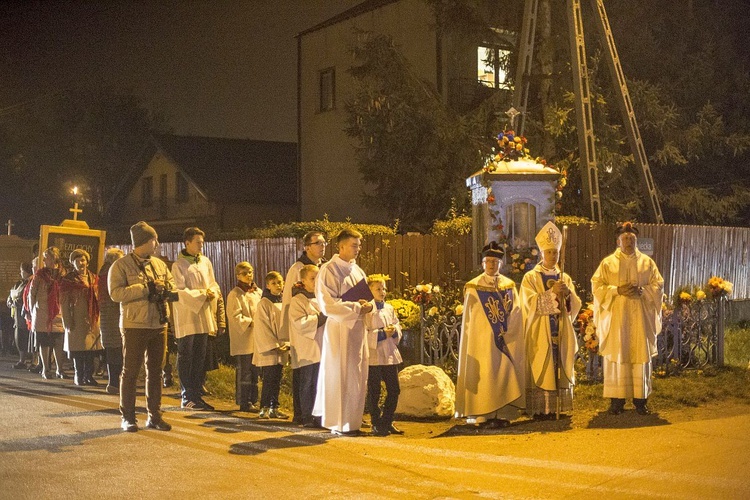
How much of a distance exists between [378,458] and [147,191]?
126 feet

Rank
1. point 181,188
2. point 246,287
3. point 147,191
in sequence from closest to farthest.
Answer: point 246,287 → point 181,188 → point 147,191

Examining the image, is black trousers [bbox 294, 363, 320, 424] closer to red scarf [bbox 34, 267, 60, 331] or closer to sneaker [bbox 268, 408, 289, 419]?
sneaker [bbox 268, 408, 289, 419]

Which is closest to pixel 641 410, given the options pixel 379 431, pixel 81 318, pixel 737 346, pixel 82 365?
pixel 379 431

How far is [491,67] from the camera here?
26.1 meters

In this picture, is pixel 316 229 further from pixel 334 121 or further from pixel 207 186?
pixel 207 186

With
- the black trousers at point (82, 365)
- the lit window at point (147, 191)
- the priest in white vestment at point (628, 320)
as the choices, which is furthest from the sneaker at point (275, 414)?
the lit window at point (147, 191)

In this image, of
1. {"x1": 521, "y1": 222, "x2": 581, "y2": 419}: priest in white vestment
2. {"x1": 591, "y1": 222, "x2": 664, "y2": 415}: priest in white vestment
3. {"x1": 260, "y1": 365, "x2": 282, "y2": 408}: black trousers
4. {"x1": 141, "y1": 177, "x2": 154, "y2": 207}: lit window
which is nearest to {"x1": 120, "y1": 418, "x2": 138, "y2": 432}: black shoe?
{"x1": 260, "y1": 365, "x2": 282, "y2": 408}: black trousers

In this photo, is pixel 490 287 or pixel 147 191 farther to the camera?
pixel 147 191

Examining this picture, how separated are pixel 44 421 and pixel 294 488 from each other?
13.3 feet

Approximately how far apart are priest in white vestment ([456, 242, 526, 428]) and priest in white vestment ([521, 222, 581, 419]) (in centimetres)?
28

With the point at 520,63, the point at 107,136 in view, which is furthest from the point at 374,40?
the point at 107,136

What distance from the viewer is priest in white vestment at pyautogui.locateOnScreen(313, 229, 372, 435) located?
31.8 feet

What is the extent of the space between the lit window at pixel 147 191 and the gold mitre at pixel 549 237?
118 ft

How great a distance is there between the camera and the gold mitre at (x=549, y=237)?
10578 mm
